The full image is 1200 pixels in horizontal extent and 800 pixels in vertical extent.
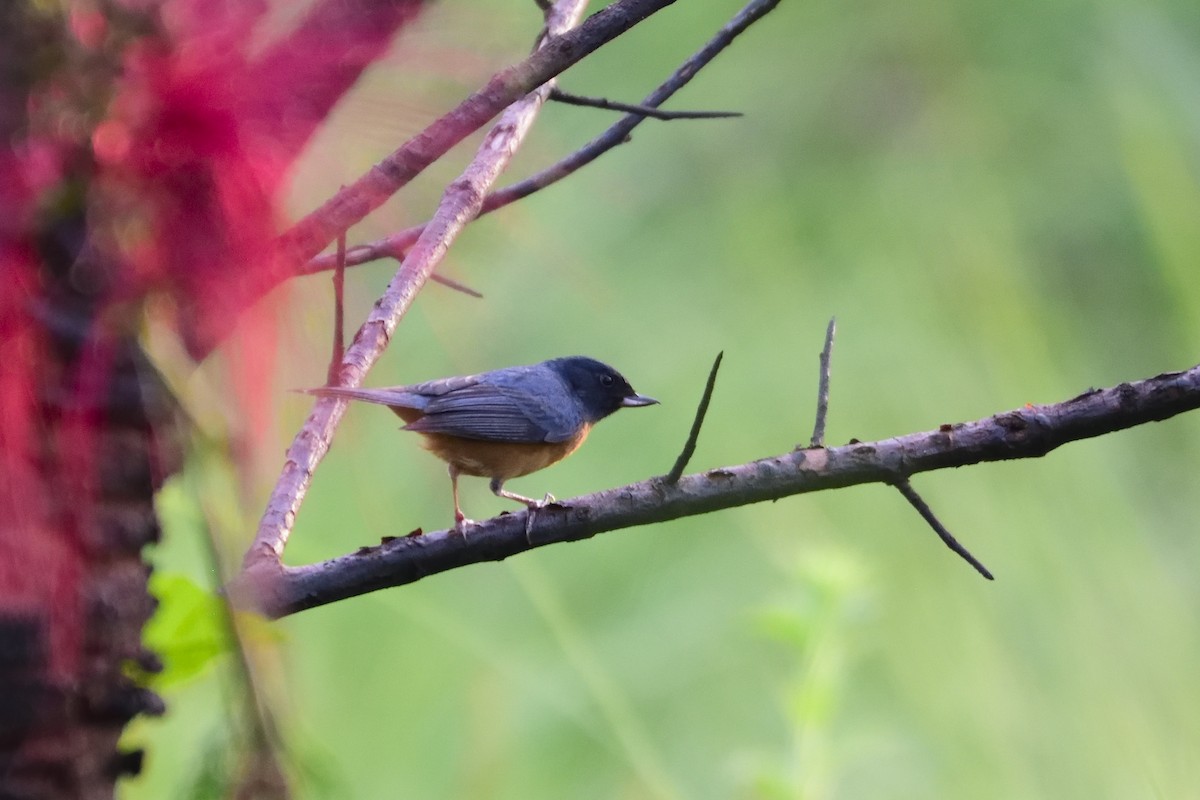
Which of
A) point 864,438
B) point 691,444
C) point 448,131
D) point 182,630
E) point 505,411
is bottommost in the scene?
point 864,438

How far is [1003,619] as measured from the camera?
8.54ft

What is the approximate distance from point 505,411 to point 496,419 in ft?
0.11

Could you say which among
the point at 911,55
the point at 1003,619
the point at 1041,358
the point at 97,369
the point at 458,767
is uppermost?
the point at 97,369

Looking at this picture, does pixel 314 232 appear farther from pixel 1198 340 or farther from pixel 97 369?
pixel 1198 340

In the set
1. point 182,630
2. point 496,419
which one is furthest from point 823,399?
point 496,419

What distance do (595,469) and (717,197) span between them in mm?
818

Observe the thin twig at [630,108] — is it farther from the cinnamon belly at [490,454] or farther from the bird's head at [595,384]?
the bird's head at [595,384]

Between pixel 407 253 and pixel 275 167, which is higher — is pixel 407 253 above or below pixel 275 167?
below

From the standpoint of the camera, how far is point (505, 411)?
226 cm

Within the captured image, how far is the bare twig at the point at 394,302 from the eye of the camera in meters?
1.27

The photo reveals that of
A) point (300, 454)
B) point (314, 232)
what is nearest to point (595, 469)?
point (300, 454)

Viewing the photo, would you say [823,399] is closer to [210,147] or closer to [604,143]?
[604,143]

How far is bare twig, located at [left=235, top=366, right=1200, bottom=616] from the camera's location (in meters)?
1.11

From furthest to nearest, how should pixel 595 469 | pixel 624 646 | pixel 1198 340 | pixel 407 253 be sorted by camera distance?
pixel 595 469, pixel 624 646, pixel 1198 340, pixel 407 253
